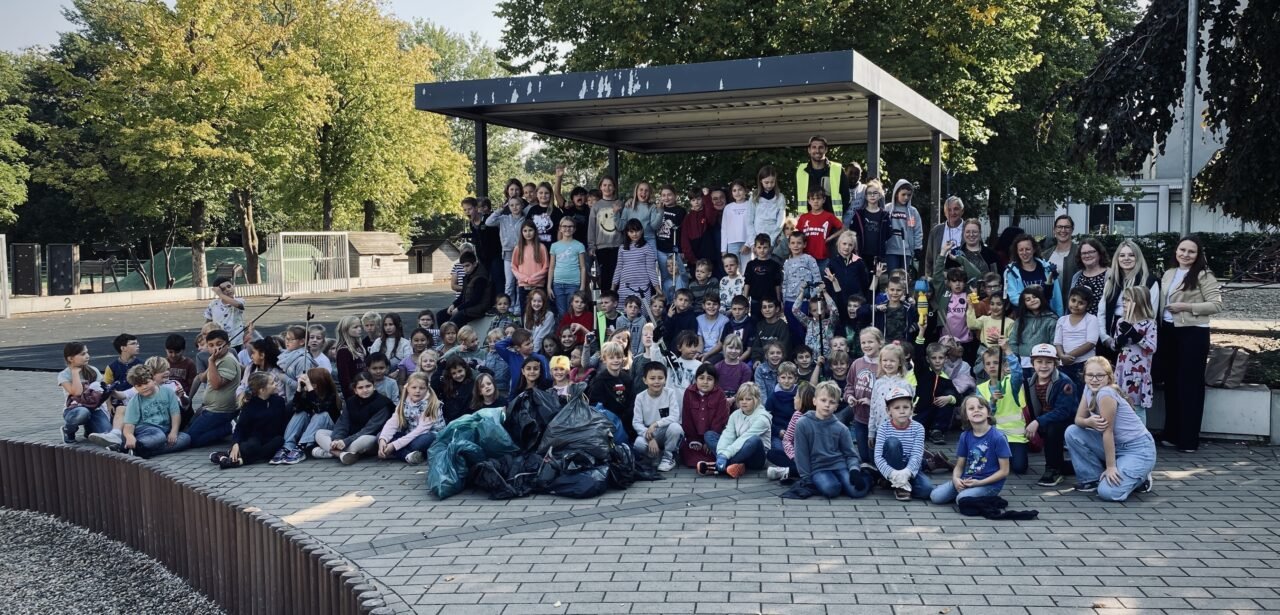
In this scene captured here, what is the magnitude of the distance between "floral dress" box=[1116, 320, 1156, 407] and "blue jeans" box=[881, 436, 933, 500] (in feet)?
7.88

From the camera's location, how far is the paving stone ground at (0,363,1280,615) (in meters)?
5.12

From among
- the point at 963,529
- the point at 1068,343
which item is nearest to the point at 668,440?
the point at 963,529

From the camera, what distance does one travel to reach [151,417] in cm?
927

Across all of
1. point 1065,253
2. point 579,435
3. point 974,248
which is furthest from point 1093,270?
point 579,435

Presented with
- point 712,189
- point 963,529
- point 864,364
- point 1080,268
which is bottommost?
point 963,529

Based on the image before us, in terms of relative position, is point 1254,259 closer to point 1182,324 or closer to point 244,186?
point 1182,324

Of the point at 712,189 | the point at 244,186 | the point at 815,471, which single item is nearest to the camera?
the point at 815,471

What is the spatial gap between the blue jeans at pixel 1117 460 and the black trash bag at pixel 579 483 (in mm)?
3508

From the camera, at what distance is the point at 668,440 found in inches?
331

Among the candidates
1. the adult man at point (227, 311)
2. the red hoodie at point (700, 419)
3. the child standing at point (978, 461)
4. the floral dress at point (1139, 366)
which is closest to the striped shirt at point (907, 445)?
the child standing at point (978, 461)

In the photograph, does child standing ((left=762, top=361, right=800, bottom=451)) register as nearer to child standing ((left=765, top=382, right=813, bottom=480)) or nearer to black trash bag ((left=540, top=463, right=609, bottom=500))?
child standing ((left=765, top=382, right=813, bottom=480))

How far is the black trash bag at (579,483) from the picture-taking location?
746cm

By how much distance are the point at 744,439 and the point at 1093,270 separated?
3.75 metres

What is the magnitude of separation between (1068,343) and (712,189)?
448cm
